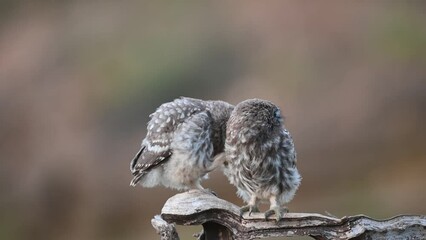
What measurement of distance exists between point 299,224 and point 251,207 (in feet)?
1.03

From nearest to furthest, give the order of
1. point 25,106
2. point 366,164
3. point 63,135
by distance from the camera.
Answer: point 366,164, point 63,135, point 25,106

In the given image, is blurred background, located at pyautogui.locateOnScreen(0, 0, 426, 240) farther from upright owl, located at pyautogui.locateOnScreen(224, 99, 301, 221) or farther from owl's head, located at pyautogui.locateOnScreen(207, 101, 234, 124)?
upright owl, located at pyautogui.locateOnScreen(224, 99, 301, 221)

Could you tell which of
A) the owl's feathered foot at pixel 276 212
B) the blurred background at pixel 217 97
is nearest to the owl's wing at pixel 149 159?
the owl's feathered foot at pixel 276 212

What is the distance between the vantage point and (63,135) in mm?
9367

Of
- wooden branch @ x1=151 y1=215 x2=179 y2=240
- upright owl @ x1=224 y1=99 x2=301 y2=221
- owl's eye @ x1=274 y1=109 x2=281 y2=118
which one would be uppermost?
owl's eye @ x1=274 y1=109 x2=281 y2=118

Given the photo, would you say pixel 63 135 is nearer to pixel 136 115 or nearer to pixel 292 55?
pixel 136 115

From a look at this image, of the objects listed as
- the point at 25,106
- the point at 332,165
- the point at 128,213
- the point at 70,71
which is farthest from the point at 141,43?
the point at 332,165

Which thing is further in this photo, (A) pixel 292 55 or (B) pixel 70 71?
(B) pixel 70 71

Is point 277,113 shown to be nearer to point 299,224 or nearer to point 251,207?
point 251,207

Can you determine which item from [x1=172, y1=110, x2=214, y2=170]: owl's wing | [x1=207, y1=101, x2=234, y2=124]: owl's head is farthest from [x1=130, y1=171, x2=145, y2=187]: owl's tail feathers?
[x1=207, y1=101, x2=234, y2=124]: owl's head

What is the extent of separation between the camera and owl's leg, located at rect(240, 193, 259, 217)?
2.70m

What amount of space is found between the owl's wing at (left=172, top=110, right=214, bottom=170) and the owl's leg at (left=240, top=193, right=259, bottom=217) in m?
0.70

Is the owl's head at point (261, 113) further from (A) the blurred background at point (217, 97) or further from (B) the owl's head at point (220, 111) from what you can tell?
(A) the blurred background at point (217, 97)

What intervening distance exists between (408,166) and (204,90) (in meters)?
2.17
